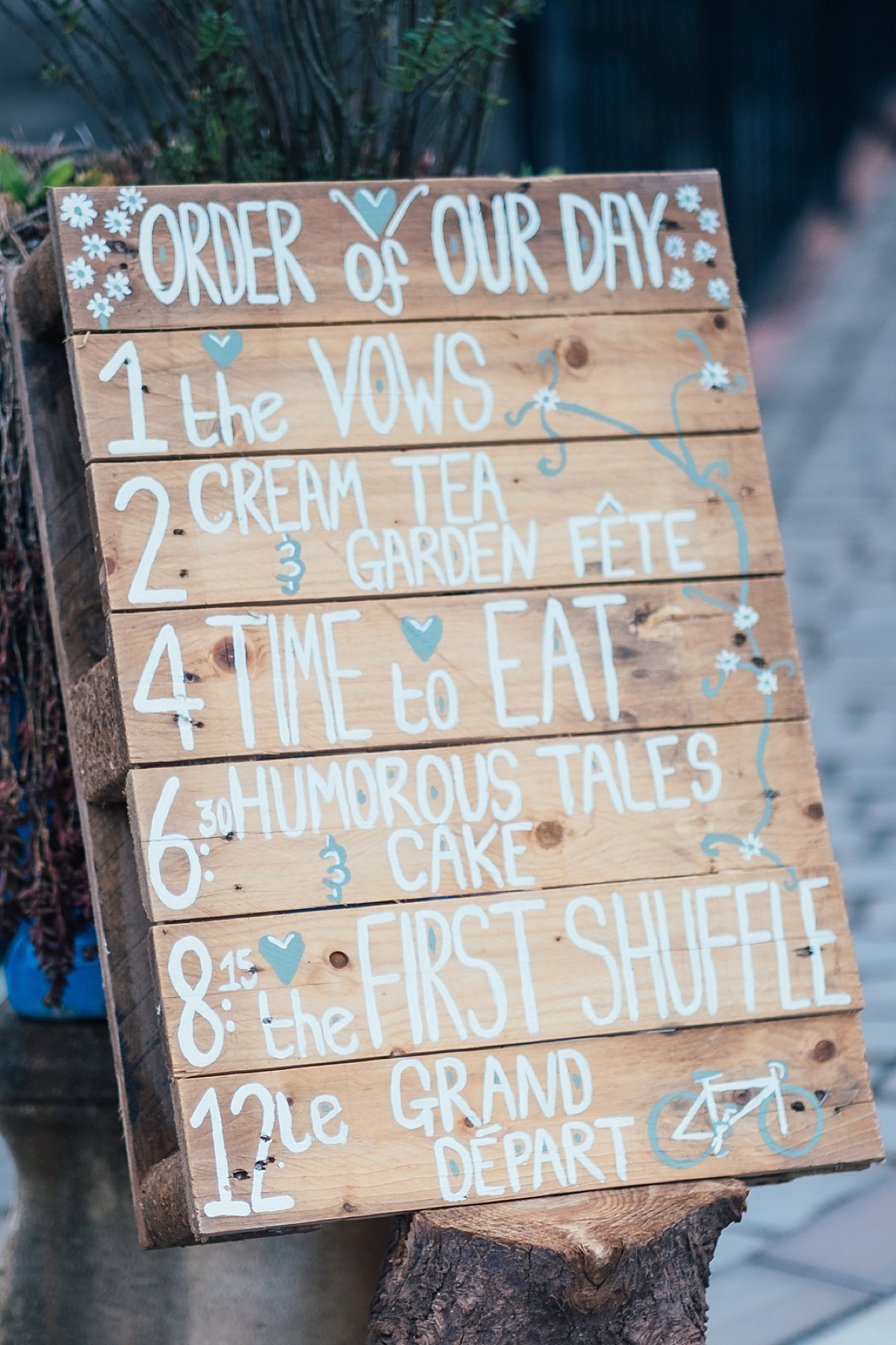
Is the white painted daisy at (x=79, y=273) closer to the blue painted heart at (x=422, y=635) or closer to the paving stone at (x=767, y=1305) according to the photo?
the blue painted heart at (x=422, y=635)

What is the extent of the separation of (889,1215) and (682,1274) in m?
1.31

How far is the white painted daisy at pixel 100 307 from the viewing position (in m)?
1.77

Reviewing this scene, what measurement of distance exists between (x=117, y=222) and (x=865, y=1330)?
2058 mm

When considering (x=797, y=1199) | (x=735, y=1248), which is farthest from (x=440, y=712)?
(x=797, y=1199)

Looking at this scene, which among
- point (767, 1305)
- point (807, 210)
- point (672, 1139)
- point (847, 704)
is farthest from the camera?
point (807, 210)

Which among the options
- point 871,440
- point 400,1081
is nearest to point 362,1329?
point 400,1081

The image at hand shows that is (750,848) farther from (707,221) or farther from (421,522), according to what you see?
(707,221)

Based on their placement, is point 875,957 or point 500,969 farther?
point 875,957

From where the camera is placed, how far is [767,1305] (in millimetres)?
2557

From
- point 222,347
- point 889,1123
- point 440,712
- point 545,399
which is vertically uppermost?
point 222,347

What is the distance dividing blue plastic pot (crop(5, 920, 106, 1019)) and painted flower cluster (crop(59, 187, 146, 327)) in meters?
0.97

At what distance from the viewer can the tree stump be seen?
1.59 meters

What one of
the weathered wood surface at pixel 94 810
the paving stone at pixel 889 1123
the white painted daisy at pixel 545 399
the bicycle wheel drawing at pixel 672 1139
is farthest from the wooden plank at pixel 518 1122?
the paving stone at pixel 889 1123

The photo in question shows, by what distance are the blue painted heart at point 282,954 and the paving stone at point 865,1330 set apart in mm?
1306
